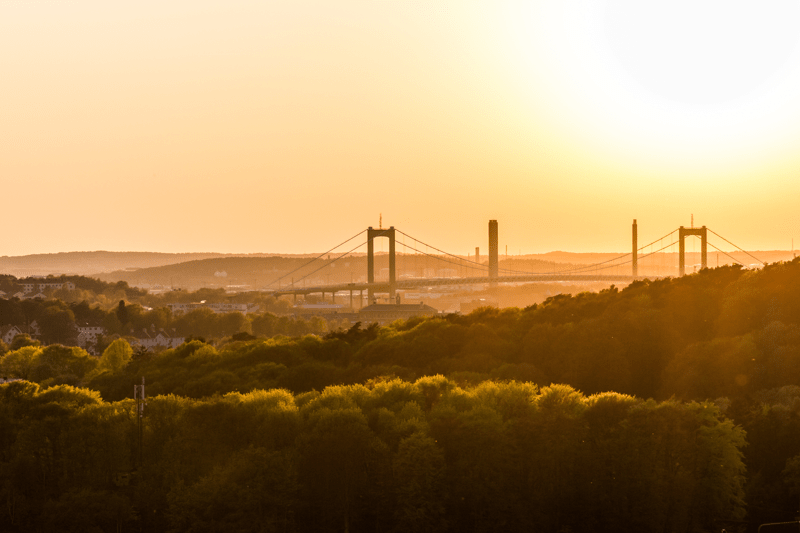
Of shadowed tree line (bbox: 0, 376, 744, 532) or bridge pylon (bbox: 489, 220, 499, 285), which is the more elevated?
bridge pylon (bbox: 489, 220, 499, 285)

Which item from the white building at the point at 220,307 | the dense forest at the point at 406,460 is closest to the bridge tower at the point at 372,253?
the white building at the point at 220,307

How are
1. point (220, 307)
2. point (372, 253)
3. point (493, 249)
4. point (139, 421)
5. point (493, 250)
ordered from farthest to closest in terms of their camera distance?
1. point (493, 249)
2. point (493, 250)
3. point (220, 307)
4. point (372, 253)
5. point (139, 421)

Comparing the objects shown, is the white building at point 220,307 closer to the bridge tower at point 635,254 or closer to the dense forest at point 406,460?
the bridge tower at point 635,254

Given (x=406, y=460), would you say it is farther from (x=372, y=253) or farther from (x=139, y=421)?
(x=372, y=253)

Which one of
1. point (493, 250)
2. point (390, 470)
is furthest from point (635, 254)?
point (390, 470)

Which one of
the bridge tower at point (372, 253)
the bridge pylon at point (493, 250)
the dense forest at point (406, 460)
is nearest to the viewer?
the dense forest at point (406, 460)

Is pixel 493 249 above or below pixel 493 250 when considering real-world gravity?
above

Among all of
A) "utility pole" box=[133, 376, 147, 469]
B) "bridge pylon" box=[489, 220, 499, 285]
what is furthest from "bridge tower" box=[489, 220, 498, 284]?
"utility pole" box=[133, 376, 147, 469]

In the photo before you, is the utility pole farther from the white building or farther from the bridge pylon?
the bridge pylon

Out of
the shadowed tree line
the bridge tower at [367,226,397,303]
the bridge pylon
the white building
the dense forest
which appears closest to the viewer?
the shadowed tree line
